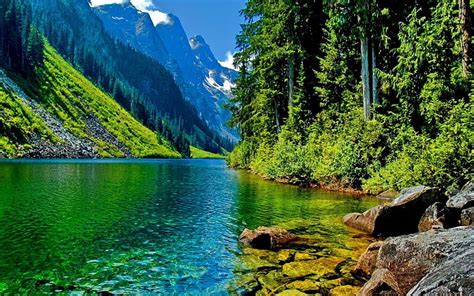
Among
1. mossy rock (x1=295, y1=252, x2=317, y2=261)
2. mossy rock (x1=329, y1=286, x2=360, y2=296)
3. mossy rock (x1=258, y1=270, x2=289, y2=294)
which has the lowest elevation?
mossy rock (x1=329, y1=286, x2=360, y2=296)

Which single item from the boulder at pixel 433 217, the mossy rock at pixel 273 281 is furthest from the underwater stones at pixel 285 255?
the boulder at pixel 433 217

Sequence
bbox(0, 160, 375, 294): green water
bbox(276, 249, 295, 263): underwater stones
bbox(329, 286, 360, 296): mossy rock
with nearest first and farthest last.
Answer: bbox(329, 286, 360, 296): mossy rock, bbox(0, 160, 375, 294): green water, bbox(276, 249, 295, 263): underwater stones

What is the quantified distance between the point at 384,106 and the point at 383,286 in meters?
24.8

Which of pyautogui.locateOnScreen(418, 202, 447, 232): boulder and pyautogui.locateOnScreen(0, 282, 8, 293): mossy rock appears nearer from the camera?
pyautogui.locateOnScreen(0, 282, 8, 293): mossy rock

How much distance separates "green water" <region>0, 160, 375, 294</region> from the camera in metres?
9.39

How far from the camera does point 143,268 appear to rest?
10406 mm

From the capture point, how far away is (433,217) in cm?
1365

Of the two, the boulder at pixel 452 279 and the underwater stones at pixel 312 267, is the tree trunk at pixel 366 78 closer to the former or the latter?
the underwater stones at pixel 312 267

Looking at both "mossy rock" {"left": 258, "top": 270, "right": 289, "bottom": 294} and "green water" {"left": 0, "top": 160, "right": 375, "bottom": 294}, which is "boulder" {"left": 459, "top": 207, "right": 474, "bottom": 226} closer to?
"green water" {"left": 0, "top": 160, "right": 375, "bottom": 294}

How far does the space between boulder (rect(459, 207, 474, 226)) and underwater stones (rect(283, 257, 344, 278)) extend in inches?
189

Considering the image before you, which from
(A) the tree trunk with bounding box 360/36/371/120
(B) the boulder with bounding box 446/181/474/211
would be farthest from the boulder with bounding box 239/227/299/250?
(A) the tree trunk with bounding box 360/36/371/120

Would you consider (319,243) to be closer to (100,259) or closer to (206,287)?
(206,287)

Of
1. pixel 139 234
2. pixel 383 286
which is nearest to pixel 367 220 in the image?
pixel 383 286

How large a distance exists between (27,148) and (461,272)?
103 meters
